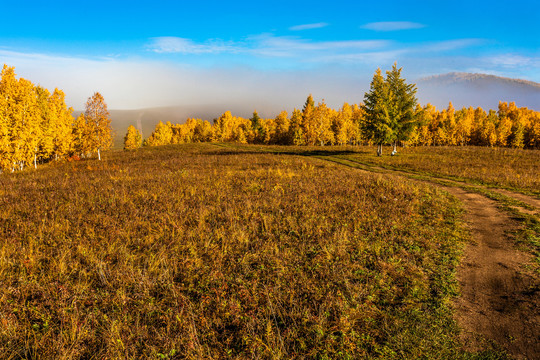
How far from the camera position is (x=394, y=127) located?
114 ft

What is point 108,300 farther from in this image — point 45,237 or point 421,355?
point 421,355

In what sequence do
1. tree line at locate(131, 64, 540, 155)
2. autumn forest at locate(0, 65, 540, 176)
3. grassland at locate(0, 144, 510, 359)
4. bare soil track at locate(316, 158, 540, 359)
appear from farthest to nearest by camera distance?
1. tree line at locate(131, 64, 540, 155)
2. autumn forest at locate(0, 65, 540, 176)
3. bare soil track at locate(316, 158, 540, 359)
4. grassland at locate(0, 144, 510, 359)

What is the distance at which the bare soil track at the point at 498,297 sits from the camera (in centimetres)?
455

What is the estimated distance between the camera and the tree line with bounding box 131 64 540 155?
34812mm

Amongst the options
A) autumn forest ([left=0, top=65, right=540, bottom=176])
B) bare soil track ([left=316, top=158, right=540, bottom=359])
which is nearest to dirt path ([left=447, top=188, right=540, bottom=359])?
bare soil track ([left=316, top=158, right=540, bottom=359])

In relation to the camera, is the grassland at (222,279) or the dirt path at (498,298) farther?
the dirt path at (498,298)

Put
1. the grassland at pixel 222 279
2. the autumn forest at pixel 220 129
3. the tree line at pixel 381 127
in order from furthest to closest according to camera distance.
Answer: the tree line at pixel 381 127 → the autumn forest at pixel 220 129 → the grassland at pixel 222 279

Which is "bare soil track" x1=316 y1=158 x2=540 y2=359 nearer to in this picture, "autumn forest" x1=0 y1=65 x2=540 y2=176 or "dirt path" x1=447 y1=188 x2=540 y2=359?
"dirt path" x1=447 y1=188 x2=540 y2=359

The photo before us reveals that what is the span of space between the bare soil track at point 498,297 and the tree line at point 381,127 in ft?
91.7

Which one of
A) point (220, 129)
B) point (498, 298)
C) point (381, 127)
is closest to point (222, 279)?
point (498, 298)

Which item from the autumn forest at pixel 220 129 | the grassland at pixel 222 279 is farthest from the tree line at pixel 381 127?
the grassland at pixel 222 279

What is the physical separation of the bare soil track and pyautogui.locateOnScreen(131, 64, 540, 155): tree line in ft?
91.7

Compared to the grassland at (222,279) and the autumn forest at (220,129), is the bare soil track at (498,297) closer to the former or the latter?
the grassland at (222,279)

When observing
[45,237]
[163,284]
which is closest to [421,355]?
[163,284]
